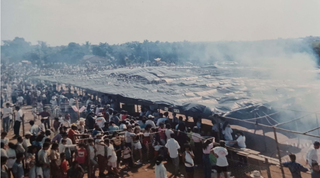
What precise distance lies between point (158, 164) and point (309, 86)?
36.3 ft

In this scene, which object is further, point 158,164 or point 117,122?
point 117,122

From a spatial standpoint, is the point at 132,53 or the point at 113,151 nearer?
the point at 113,151

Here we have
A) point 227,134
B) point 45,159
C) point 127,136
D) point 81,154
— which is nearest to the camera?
point 45,159

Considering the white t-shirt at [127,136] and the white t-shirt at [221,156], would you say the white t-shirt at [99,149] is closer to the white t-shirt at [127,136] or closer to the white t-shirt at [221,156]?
the white t-shirt at [127,136]

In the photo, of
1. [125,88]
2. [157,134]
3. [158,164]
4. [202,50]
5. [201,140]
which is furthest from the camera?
[202,50]

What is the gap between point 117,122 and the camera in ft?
36.7

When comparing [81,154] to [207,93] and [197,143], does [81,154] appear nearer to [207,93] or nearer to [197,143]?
[197,143]

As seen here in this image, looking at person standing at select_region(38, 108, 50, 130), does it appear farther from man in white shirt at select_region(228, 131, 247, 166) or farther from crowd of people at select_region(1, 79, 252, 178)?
man in white shirt at select_region(228, 131, 247, 166)

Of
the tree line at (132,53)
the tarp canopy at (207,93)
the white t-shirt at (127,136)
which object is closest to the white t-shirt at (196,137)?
the tarp canopy at (207,93)

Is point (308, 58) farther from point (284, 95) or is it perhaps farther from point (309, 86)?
point (284, 95)

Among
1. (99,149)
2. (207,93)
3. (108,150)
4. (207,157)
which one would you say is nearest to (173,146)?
(207,157)

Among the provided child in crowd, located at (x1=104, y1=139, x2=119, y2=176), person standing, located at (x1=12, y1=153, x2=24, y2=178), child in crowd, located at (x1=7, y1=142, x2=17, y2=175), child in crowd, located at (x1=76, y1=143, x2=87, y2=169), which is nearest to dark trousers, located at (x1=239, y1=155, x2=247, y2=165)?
child in crowd, located at (x1=104, y1=139, x2=119, y2=176)

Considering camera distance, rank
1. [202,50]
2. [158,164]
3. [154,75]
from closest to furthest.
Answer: [158,164], [154,75], [202,50]

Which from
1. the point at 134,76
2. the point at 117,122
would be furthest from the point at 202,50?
the point at 117,122
